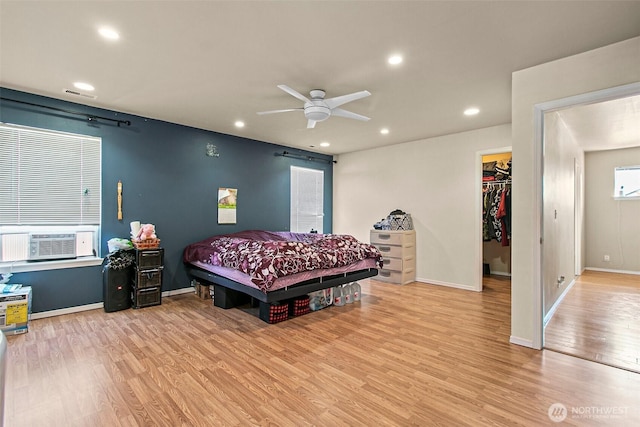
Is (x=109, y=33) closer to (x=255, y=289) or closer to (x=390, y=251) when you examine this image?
(x=255, y=289)

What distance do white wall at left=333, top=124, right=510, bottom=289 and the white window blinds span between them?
460 cm

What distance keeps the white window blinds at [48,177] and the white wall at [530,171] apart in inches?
191

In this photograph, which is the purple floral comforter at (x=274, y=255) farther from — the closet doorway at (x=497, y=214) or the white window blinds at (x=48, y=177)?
the closet doorway at (x=497, y=214)

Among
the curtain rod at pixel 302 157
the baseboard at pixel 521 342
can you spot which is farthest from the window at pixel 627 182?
the curtain rod at pixel 302 157

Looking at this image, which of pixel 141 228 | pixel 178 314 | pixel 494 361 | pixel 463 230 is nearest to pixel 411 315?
pixel 494 361

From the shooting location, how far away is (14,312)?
304cm

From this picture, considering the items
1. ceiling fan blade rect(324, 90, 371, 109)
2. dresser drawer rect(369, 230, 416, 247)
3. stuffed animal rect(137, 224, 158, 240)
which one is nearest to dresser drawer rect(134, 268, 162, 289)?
stuffed animal rect(137, 224, 158, 240)

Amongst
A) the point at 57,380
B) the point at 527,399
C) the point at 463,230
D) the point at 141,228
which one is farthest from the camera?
the point at 463,230

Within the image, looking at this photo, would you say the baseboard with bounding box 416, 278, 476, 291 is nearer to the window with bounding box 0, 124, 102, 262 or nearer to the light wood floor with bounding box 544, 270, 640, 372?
the light wood floor with bounding box 544, 270, 640, 372

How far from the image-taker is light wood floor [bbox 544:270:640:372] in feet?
8.54

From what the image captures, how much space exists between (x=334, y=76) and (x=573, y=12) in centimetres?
181

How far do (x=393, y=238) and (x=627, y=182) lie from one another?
16.0 ft

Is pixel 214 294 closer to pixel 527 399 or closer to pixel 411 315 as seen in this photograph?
pixel 411 315

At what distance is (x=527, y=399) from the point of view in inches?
77.6
